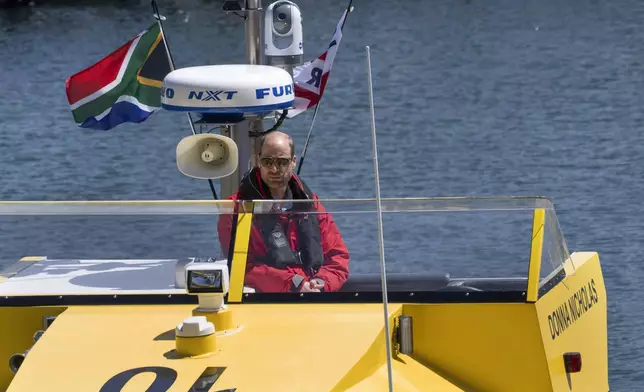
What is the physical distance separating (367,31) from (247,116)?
1014 inches

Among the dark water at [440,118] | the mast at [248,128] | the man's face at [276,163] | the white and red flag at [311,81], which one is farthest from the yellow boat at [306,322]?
the dark water at [440,118]

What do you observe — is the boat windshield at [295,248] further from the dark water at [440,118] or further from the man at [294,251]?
the dark water at [440,118]

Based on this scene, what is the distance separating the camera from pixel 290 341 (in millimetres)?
5629

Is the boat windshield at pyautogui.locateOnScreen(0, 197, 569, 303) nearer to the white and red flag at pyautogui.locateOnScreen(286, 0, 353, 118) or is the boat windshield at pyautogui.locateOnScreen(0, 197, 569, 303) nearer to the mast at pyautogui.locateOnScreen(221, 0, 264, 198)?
the mast at pyautogui.locateOnScreen(221, 0, 264, 198)

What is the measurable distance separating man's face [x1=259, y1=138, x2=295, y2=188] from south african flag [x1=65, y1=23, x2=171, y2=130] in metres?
3.46

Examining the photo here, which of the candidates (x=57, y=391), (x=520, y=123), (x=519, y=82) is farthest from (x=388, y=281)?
(x=519, y=82)

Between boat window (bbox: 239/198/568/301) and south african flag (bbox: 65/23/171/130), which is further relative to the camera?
south african flag (bbox: 65/23/171/130)

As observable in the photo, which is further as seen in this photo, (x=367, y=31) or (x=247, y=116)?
(x=367, y=31)

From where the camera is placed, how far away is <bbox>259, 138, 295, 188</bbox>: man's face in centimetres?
679

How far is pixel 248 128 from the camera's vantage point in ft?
28.8

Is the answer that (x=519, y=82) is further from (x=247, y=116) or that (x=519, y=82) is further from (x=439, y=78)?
(x=247, y=116)

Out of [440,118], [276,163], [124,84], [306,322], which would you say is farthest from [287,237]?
[440,118]

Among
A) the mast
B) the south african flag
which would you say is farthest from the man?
the south african flag

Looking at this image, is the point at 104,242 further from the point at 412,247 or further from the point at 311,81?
the point at 311,81
